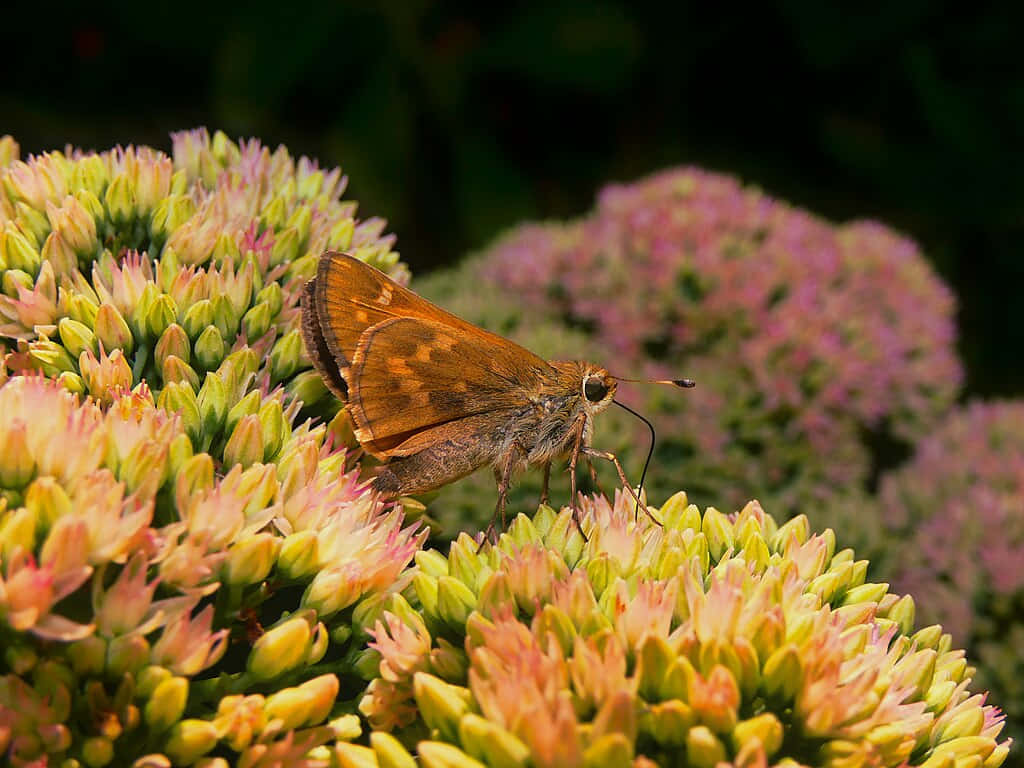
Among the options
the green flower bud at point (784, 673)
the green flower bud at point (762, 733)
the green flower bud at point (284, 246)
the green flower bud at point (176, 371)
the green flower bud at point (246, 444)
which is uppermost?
the green flower bud at point (284, 246)

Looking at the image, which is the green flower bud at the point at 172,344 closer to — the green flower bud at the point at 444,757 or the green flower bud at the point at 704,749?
the green flower bud at the point at 444,757

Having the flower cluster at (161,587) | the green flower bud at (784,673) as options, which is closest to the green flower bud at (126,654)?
the flower cluster at (161,587)

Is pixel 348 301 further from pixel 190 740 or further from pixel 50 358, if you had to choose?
pixel 190 740

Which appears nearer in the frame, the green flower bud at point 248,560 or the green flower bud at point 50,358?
the green flower bud at point 248,560

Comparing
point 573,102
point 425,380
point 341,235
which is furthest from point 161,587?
point 573,102

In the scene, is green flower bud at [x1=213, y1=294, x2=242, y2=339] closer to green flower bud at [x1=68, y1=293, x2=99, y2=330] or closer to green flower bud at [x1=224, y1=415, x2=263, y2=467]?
green flower bud at [x1=68, y1=293, x2=99, y2=330]

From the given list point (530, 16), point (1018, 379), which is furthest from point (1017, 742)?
point (530, 16)
